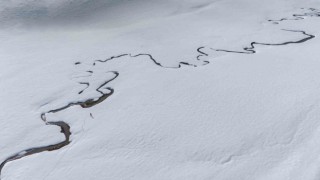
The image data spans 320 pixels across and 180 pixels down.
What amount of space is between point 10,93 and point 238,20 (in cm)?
129

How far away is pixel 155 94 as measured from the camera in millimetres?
1284

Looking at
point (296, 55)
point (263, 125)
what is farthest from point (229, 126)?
point (296, 55)

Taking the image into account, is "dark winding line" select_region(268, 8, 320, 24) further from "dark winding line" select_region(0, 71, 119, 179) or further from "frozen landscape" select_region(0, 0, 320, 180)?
"dark winding line" select_region(0, 71, 119, 179)

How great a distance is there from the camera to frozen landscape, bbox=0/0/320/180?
3.08 feet

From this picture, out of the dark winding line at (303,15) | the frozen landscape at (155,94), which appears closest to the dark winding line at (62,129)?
the frozen landscape at (155,94)

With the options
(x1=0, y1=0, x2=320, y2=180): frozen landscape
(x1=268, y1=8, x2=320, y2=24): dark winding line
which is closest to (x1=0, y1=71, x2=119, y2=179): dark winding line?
(x1=0, y1=0, x2=320, y2=180): frozen landscape

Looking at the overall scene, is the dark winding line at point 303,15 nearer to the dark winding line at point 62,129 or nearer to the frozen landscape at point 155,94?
the frozen landscape at point 155,94

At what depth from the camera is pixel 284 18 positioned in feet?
7.17

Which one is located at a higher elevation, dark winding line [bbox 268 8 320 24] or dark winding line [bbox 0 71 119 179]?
dark winding line [bbox 0 71 119 179]

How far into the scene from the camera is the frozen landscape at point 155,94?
940 millimetres

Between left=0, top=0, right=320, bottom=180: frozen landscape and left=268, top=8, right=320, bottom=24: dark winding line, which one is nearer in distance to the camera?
left=0, top=0, right=320, bottom=180: frozen landscape

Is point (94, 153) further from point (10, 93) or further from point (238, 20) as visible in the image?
point (238, 20)

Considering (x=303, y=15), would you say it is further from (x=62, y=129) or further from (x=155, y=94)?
(x=62, y=129)

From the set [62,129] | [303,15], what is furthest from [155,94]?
[303,15]
